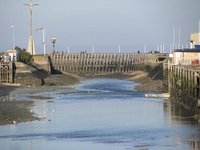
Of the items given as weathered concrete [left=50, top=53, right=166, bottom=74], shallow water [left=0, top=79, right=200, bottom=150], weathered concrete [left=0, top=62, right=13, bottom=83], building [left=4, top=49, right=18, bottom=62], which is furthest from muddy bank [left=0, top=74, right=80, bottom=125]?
weathered concrete [left=50, top=53, right=166, bottom=74]

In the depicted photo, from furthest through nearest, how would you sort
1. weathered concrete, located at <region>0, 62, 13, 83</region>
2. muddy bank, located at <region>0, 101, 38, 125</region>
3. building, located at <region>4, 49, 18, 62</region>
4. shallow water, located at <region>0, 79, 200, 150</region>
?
building, located at <region>4, 49, 18, 62</region> → weathered concrete, located at <region>0, 62, 13, 83</region> → muddy bank, located at <region>0, 101, 38, 125</region> → shallow water, located at <region>0, 79, 200, 150</region>

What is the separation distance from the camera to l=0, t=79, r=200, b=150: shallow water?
137ft

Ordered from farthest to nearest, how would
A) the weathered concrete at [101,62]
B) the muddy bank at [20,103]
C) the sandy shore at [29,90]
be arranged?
the weathered concrete at [101,62] < the sandy shore at [29,90] < the muddy bank at [20,103]

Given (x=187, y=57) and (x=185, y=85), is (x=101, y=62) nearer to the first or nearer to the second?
(x=187, y=57)

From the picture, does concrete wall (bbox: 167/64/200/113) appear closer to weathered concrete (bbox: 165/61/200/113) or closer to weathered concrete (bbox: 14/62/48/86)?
weathered concrete (bbox: 165/61/200/113)

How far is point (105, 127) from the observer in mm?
48719

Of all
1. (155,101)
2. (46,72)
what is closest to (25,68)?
(46,72)

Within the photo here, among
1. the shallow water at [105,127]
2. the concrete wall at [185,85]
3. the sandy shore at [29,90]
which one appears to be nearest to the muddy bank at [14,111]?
the sandy shore at [29,90]

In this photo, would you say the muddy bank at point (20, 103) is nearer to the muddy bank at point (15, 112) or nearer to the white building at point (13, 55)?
the muddy bank at point (15, 112)

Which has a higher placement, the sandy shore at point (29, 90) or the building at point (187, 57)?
the building at point (187, 57)

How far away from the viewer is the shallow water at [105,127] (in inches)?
1645

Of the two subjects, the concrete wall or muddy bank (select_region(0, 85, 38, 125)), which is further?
the concrete wall

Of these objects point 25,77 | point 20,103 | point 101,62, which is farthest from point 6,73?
point 101,62

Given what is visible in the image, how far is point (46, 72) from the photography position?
109500 mm
